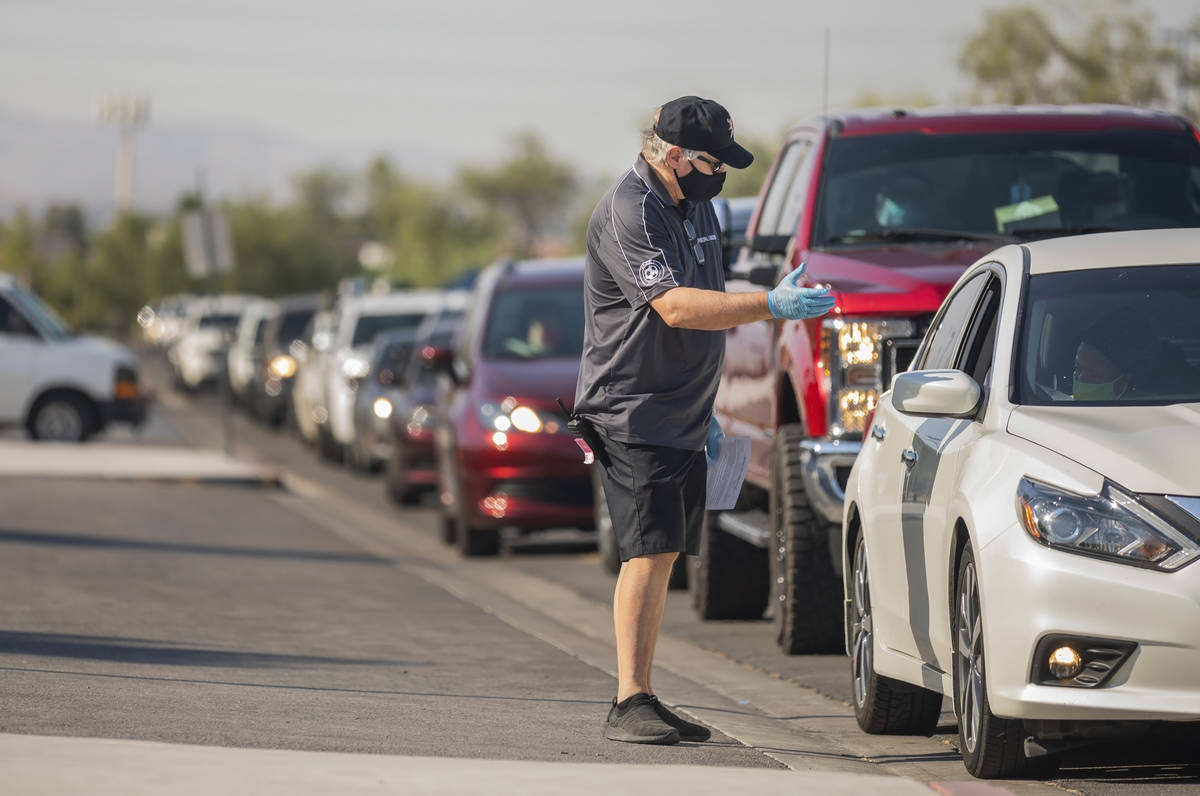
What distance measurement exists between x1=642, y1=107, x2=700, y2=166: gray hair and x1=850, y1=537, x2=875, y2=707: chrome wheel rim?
155cm

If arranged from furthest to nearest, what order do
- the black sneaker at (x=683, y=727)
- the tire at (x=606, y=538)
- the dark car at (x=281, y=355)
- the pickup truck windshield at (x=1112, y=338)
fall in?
the dark car at (x=281, y=355), the tire at (x=606, y=538), the black sneaker at (x=683, y=727), the pickup truck windshield at (x=1112, y=338)

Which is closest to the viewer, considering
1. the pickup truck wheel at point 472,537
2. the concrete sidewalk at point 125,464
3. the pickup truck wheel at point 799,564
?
the pickup truck wheel at point 799,564

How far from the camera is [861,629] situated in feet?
27.0

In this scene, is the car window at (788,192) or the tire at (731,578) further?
the tire at (731,578)

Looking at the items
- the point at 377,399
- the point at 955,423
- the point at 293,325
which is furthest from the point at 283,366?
the point at 955,423

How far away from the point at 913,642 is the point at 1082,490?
134 centimetres

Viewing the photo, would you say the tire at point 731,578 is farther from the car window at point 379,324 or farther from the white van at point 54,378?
the white van at point 54,378

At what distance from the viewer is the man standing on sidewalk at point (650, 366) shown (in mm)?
7453

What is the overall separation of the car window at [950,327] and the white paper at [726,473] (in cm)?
70

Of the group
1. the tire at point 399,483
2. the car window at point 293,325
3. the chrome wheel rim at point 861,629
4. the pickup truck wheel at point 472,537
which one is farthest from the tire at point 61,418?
the chrome wheel rim at point 861,629

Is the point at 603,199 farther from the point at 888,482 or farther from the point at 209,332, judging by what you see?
the point at 209,332

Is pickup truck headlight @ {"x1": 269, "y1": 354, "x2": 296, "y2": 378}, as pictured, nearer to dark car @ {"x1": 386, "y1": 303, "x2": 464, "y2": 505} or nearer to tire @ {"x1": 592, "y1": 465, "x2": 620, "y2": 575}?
dark car @ {"x1": 386, "y1": 303, "x2": 464, "y2": 505}

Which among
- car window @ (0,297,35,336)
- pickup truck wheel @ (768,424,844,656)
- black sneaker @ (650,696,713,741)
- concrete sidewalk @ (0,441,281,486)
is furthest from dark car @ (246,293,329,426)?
black sneaker @ (650,696,713,741)

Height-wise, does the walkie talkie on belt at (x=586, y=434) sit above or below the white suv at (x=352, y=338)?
above
